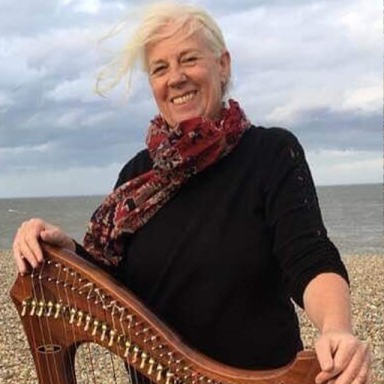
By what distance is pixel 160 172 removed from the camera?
94.3 inches

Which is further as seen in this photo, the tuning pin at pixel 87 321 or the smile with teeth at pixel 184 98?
the smile with teeth at pixel 184 98

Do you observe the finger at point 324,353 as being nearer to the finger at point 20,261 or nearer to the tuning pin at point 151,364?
the tuning pin at point 151,364

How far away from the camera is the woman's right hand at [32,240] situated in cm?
222

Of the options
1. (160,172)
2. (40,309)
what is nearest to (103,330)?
(40,309)

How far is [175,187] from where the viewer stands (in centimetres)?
239

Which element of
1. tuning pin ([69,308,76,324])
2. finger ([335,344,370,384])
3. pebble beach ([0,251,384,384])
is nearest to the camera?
finger ([335,344,370,384])

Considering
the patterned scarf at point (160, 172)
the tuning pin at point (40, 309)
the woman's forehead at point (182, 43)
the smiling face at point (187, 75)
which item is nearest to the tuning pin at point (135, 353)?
the tuning pin at point (40, 309)

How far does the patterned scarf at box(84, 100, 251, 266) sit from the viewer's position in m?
2.34

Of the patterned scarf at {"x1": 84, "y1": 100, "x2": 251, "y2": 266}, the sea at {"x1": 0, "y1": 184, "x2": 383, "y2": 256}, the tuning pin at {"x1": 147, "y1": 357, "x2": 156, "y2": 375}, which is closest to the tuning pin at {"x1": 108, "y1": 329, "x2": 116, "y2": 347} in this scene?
the tuning pin at {"x1": 147, "y1": 357, "x2": 156, "y2": 375}

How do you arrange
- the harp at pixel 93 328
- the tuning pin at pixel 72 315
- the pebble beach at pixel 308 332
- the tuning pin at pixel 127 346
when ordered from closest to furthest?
1. the harp at pixel 93 328
2. the tuning pin at pixel 127 346
3. the tuning pin at pixel 72 315
4. the pebble beach at pixel 308 332

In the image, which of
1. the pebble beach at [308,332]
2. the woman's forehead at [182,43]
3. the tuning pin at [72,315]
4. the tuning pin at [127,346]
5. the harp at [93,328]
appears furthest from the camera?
the pebble beach at [308,332]

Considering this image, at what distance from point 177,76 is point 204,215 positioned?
38 cm

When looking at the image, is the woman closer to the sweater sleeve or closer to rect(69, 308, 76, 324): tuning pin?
the sweater sleeve

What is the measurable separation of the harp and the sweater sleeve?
0.27m
